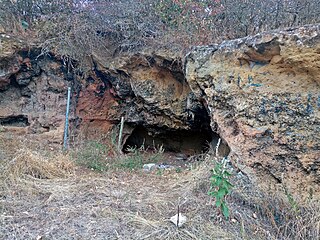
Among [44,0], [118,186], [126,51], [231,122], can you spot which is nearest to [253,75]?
[231,122]

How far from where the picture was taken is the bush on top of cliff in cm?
504

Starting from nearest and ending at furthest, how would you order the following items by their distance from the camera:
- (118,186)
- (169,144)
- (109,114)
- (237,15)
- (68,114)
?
(118,186), (237,15), (68,114), (109,114), (169,144)

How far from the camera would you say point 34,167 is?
3.84 meters

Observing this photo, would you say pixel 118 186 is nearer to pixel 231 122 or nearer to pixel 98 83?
pixel 231 122

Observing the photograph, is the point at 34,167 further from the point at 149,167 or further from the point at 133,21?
the point at 133,21

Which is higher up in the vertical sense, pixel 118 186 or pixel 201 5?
pixel 201 5

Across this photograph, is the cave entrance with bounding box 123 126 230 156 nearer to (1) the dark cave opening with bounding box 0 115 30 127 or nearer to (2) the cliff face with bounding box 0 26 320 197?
(2) the cliff face with bounding box 0 26 320 197

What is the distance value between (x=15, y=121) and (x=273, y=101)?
4549 millimetres

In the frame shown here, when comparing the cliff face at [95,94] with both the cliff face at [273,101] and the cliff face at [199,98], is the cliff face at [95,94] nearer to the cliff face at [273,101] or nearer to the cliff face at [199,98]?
the cliff face at [199,98]

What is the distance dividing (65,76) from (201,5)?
111 inches

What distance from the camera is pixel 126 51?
543cm

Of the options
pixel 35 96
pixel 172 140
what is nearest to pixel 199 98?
pixel 172 140

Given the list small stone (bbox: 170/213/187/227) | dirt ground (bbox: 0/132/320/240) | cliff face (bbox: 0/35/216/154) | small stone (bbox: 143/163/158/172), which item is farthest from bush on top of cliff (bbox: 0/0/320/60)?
small stone (bbox: 170/213/187/227)

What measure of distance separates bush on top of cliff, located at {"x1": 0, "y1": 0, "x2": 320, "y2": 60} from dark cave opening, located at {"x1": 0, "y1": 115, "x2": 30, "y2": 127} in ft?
4.57
